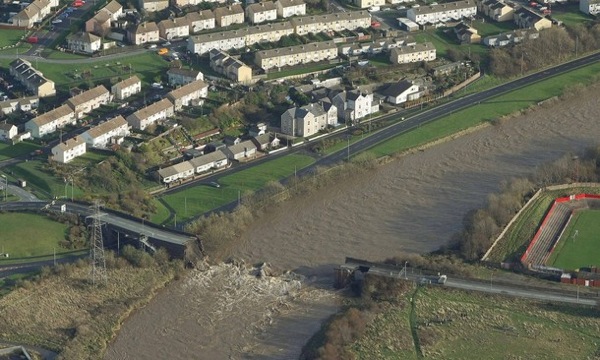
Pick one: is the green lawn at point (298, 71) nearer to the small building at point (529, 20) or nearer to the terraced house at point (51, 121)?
the terraced house at point (51, 121)

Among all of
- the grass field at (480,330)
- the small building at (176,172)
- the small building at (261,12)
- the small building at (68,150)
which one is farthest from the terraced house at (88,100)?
the grass field at (480,330)

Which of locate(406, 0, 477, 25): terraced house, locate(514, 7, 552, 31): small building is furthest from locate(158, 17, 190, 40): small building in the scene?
locate(514, 7, 552, 31): small building

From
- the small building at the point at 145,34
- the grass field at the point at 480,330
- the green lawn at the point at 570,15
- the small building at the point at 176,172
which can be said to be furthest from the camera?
the green lawn at the point at 570,15

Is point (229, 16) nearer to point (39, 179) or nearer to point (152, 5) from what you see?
point (152, 5)

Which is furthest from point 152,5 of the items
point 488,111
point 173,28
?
point 488,111

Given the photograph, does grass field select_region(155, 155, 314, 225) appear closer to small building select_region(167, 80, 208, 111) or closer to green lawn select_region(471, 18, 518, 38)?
small building select_region(167, 80, 208, 111)

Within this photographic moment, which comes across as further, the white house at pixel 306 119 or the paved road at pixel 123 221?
the white house at pixel 306 119

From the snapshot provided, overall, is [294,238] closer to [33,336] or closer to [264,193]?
[264,193]
